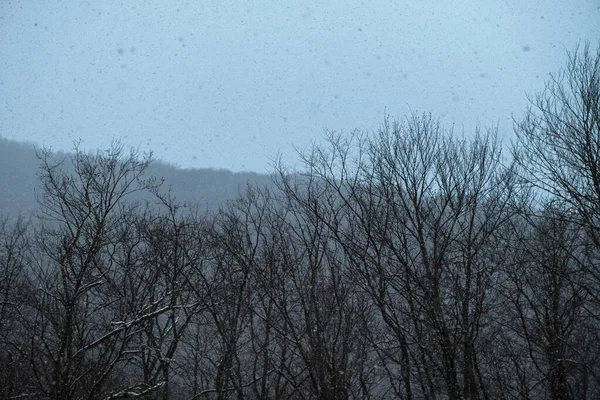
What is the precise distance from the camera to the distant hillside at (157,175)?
38312 mm

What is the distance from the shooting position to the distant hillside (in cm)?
3831

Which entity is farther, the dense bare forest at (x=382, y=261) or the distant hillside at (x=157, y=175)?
the distant hillside at (x=157, y=175)

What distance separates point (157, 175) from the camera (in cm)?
3688

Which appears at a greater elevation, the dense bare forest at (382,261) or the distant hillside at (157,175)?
the distant hillside at (157,175)

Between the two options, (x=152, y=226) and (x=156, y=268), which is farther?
(x=152, y=226)

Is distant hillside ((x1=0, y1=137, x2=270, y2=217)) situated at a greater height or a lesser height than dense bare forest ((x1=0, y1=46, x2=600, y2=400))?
greater

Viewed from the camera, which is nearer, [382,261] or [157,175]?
[382,261]

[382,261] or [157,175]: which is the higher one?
[157,175]

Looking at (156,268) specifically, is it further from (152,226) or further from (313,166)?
(313,166)

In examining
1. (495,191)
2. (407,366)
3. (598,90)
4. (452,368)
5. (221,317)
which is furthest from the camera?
(221,317)

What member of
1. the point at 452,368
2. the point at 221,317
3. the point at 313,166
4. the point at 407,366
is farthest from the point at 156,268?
the point at 452,368

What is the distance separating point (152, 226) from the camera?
17.0 metres

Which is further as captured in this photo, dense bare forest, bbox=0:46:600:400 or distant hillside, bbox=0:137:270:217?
distant hillside, bbox=0:137:270:217

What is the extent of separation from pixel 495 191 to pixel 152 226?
1183 cm
